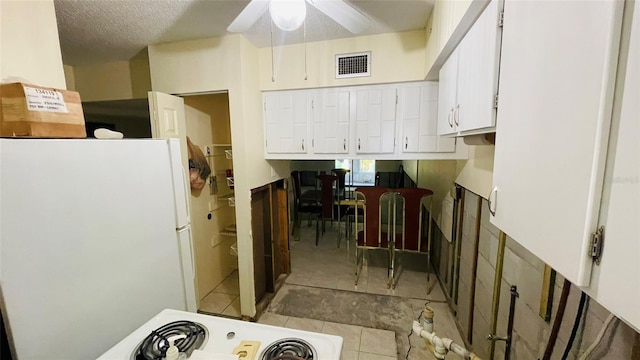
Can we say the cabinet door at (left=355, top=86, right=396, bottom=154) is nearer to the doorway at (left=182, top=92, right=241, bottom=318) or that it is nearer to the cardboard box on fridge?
the doorway at (left=182, top=92, right=241, bottom=318)

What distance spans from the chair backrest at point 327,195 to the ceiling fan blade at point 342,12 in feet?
9.44

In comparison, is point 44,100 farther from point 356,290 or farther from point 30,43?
point 356,290

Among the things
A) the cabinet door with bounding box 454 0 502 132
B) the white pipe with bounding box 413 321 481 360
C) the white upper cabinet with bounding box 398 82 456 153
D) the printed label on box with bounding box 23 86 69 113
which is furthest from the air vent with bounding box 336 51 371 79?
the white pipe with bounding box 413 321 481 360

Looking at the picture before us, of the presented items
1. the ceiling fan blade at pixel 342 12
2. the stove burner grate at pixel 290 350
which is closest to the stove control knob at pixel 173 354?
the stove burner grate at pixel 290 350

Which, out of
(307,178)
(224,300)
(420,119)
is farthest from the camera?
(307,178)

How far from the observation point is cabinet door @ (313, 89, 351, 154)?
241 centimetres

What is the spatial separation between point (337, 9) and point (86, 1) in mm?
1595

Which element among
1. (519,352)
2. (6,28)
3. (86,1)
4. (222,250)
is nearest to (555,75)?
(519,352)

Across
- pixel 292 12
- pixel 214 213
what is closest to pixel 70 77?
pixel 214 213

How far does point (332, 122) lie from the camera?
2451 mm

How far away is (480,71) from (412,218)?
77.3 inches

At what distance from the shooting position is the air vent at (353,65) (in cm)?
230

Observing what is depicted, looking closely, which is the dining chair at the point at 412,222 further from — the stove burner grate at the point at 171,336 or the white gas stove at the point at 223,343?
the stove burner grate at the point at 171,336

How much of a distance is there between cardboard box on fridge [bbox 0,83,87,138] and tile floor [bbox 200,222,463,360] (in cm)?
206
